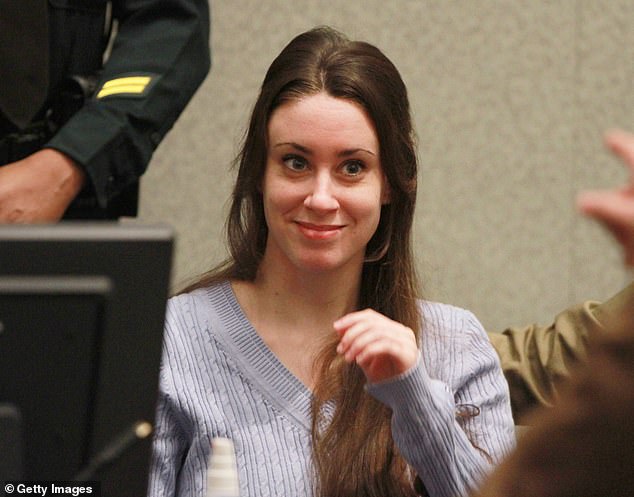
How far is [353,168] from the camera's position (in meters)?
1.75

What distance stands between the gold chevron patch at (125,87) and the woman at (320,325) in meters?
0.19

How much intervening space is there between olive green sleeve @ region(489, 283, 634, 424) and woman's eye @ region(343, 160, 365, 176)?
0.51 metres

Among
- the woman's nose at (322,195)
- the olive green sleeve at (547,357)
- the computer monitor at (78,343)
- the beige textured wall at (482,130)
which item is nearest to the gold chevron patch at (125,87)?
the woman's nose at (322,195)

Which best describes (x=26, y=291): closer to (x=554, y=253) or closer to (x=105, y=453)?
(x=105, y=453)

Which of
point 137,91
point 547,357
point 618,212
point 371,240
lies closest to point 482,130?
point 547,357

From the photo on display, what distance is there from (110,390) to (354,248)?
97 cm

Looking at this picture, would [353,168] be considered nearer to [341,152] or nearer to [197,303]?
[341,152]

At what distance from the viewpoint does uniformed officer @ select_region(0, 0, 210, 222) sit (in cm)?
164

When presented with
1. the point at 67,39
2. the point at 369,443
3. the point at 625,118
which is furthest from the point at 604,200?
the point at 625,118

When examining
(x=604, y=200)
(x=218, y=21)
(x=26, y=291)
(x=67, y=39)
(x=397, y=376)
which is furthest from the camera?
(x=218, y=21)

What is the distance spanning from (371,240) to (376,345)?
1.81 feet

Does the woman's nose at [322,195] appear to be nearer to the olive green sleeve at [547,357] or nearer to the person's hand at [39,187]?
the person's hand at [39,187]

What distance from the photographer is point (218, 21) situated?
9.24 ft

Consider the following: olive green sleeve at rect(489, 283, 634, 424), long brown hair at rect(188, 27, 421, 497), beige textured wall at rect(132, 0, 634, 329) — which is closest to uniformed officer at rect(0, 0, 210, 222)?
long brown hair at rect(188, 27, 421, 497)
